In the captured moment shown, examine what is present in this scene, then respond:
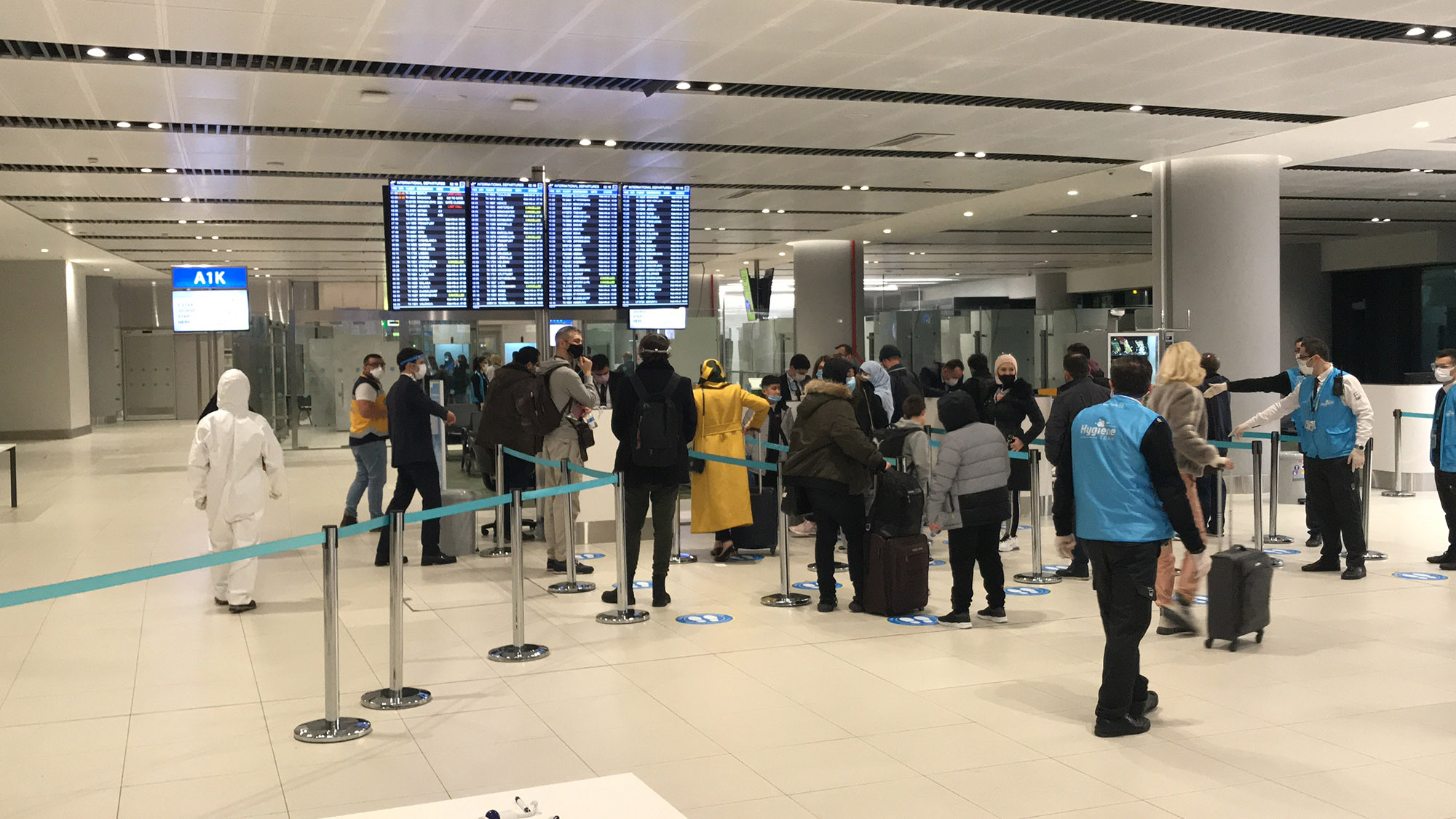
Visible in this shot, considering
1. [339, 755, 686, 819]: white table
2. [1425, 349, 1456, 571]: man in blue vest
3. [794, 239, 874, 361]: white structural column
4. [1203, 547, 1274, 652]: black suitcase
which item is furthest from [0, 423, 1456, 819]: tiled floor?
[794, 239, 874, 361]: white structural column

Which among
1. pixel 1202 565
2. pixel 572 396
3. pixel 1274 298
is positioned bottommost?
pixel 1202 565

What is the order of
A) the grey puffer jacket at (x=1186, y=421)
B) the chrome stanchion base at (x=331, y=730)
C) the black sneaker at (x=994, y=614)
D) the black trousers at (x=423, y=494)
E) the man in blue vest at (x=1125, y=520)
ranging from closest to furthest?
the man in blue vest at (x=1125, y=520), the chrome stanchion base at (x=331, y=730), the grey puffer jacket at (x=1186, y=421), the black sneaker at (x=994, y=614), the black trousers at (x=423, y=494)

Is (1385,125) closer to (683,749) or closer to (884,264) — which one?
(683,749)

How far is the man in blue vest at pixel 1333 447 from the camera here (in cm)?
873

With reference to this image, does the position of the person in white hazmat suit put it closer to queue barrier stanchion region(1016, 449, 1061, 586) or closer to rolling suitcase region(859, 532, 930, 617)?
rolling suitcase region(859, 532, 930, 617)

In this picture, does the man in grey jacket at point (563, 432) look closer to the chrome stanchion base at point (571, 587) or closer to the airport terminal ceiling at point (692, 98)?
the chrome stanchion base at point (571, 587)

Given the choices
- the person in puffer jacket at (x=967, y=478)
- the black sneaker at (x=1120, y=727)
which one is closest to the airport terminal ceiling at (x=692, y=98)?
the person in puffer jacket at (x=967, y=478)

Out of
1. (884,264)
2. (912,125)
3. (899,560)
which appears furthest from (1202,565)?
(884,264)

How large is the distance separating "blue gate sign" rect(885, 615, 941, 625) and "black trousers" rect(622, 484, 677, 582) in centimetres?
154

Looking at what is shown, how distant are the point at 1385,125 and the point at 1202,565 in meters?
8.26

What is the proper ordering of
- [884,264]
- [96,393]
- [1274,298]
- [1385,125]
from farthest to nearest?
[96,393] → [884,264] → [1274,298] → [1385,125]

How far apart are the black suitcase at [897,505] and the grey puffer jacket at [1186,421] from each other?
1527 mm

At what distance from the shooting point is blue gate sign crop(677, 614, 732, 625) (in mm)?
7562

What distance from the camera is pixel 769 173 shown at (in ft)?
46.6
